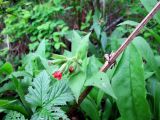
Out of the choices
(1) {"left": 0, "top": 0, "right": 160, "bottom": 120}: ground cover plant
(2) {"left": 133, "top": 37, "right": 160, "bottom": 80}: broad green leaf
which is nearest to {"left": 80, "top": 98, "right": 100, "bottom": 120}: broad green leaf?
(1) {"left": 0, "top": 0, "right": 160, "bottom": 120}: ground cover plant

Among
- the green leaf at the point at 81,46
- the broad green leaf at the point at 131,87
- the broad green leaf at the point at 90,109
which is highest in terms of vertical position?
the green leaf at the point at 81,46

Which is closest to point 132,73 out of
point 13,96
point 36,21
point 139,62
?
point 139,62

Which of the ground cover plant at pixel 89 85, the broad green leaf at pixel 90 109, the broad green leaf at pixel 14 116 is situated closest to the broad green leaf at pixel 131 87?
the ground cover plant at pixel 89 85

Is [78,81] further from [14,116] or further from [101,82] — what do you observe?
[14,116]

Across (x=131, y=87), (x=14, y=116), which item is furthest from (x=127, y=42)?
(x=14, y=116)

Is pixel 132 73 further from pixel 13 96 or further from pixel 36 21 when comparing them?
pixel 36 21

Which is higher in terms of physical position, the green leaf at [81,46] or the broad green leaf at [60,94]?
the green leaf at [81,46]

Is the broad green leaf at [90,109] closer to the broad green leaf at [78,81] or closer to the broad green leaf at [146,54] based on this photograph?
the broad green leaf at [78,81]
